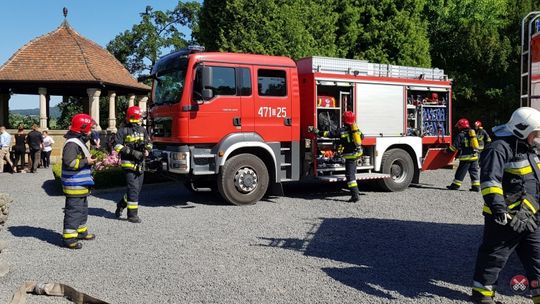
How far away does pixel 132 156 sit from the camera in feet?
26.0

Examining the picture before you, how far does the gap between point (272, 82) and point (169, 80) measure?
6.45ft

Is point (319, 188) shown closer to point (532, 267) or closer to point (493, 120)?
point (532, 267)

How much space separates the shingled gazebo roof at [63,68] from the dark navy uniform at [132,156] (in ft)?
44.4

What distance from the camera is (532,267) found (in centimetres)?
427

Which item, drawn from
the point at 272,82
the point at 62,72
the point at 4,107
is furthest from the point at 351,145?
the point at 4,107

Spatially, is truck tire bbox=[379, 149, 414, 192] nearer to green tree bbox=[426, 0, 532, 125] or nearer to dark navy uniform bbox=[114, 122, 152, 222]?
dark navy uniform bbox=[114, 122, 152, 222]

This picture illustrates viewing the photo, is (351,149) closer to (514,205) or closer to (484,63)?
(514,205)

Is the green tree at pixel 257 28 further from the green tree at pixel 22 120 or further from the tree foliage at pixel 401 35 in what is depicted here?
the green tree at pixel 22 120

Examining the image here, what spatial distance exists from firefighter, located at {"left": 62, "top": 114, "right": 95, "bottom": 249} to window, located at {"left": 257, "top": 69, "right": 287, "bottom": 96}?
12.4ft

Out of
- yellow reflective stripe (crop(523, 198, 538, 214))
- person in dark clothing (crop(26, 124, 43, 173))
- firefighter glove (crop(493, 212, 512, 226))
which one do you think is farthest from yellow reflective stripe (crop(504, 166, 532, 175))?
person in dark clothing (crop(26, 124, 43, 173))

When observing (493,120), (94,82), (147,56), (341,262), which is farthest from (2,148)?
(147,56)

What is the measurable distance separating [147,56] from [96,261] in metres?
39.5

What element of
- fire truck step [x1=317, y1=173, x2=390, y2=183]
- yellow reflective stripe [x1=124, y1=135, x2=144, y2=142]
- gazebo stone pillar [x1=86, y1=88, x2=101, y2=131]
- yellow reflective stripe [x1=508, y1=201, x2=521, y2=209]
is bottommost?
fire truck step [x1=317, y1=173, x2=390, y2=183]

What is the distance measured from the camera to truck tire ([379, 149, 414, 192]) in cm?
1131
